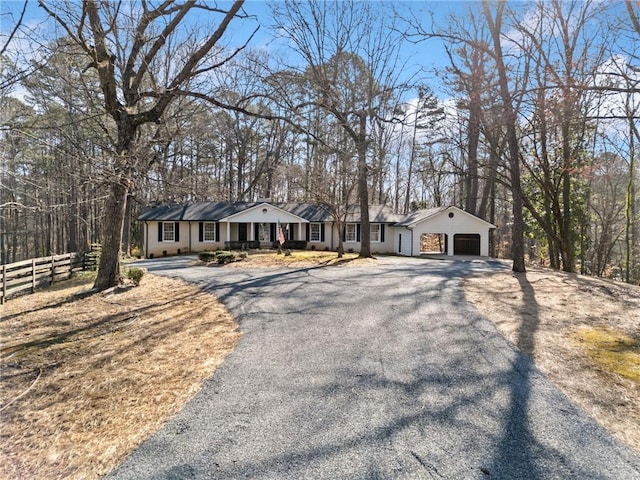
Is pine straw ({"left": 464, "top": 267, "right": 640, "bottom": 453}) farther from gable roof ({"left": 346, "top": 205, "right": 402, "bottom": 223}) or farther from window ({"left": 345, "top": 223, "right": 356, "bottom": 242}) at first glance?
window ({"left": 345, "top": 223, "right": 356, "bottom": 242})

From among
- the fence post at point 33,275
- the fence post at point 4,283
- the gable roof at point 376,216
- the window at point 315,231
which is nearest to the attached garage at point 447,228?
the gable roof at point 376,216

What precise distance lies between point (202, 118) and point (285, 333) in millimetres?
18629

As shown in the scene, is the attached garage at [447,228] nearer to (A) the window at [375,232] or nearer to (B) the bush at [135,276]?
(A) the window at [375,232]

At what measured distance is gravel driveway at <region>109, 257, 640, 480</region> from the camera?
2895 mm

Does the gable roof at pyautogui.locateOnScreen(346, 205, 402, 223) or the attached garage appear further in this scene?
the gable roof at pyautogui.locateOnScreen(346, 205, 402, 223)

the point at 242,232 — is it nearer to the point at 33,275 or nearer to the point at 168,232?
the point at 168,232

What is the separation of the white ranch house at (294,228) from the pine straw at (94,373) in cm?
1537

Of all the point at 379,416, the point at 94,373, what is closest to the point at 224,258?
the point at 94,373

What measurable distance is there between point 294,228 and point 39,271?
16355 millimetres

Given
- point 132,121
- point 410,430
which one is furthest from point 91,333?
point 410,430

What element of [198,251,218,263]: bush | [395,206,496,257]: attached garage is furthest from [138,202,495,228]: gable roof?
[198,251,218,263]: bush

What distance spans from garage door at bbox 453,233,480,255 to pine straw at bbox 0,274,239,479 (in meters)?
19.4

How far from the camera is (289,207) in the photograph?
27.4 m

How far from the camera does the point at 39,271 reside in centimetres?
1108
